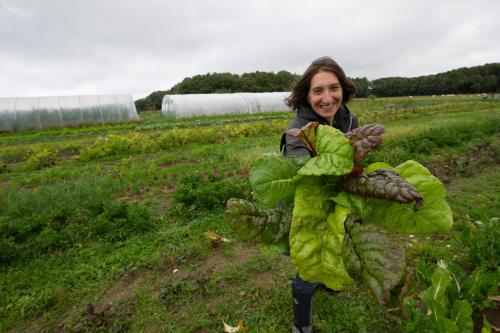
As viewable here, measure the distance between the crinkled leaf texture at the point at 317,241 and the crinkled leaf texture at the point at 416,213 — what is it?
3.1 inches

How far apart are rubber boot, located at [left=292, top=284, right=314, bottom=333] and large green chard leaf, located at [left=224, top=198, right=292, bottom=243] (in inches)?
52.1

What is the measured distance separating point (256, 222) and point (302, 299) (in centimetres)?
150

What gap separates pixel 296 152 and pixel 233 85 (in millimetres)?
52304

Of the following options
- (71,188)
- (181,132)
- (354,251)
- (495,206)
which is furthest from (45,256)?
(181,132)

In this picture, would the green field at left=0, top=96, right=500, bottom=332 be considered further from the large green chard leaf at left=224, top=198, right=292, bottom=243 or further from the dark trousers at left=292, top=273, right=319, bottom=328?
the dark trousers at left=292, top=273, right=319, bottom=328

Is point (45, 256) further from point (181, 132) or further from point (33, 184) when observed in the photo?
point (181, 132)

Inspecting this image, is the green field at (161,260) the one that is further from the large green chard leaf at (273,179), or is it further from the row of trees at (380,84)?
the row of trees at (380,84)

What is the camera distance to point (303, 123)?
1950 millimetres

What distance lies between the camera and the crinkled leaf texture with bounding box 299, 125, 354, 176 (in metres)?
0.89

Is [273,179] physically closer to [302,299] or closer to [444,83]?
[302,299]

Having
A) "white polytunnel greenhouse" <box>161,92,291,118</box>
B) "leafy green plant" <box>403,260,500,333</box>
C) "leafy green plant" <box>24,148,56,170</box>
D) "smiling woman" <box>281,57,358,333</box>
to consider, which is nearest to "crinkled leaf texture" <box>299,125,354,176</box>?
"leafy green plant" <box>403,260,500,333</box>

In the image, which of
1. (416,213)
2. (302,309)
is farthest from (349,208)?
(302,309)

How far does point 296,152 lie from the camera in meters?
1.39

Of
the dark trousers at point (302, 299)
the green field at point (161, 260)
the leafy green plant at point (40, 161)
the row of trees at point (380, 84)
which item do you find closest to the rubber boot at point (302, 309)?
the dark trousers at point (302, 299)
